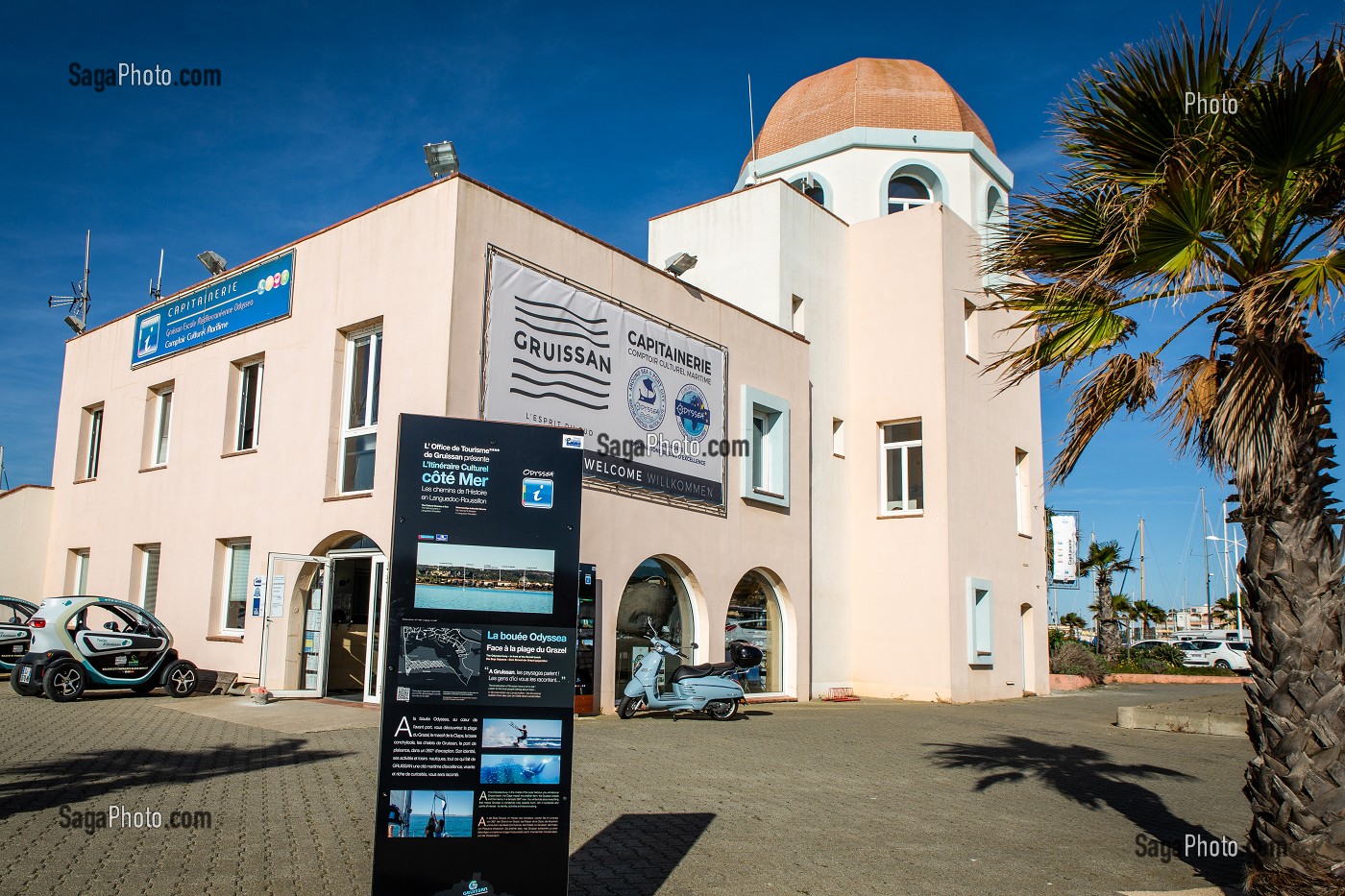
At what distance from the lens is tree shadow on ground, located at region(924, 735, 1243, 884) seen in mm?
7414

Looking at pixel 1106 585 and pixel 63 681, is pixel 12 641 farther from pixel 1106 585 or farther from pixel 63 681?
pixel 1106 585

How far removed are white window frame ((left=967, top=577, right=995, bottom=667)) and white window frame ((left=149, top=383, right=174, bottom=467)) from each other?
16232 millimetres

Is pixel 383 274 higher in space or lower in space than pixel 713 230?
lower

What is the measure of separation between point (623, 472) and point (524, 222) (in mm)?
4028

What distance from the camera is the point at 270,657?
15.4m

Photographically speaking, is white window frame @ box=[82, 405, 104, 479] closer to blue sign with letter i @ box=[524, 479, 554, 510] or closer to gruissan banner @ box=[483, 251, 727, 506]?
gruissan banner @ box=[483, 251, 727, 506]

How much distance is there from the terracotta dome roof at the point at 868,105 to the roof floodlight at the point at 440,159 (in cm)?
1422

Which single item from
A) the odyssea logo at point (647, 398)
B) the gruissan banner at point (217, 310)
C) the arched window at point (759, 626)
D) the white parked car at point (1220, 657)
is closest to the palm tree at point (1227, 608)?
the white parked car at point (1220, 657)

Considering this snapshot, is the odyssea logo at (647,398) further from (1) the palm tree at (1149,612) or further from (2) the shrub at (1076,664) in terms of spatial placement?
(1) the palm tree at (1149,612)

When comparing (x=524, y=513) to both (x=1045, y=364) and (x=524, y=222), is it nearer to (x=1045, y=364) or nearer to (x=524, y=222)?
(x=1045, y=364)

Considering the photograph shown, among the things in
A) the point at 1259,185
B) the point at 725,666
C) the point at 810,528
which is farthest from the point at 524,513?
the point at 810,528

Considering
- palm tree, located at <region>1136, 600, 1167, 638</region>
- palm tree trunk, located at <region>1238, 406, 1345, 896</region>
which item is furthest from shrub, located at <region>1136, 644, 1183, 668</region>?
palm tree trunk, located at <region>1238, 406, 1345, 896</region>

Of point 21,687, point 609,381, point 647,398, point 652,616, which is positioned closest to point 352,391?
point 609,381

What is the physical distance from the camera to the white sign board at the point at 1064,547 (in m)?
31.7
